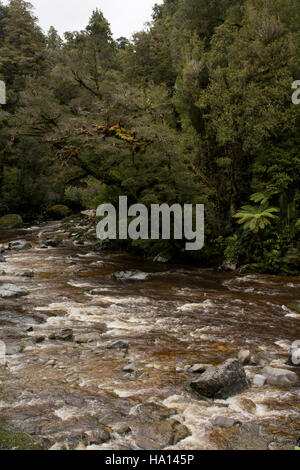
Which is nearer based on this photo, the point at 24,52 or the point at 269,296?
the point at 269,296

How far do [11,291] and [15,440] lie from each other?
671 centimetres

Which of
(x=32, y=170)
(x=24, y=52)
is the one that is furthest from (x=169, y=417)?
(x=24, y=52)

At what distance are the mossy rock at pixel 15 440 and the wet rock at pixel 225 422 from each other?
205cm

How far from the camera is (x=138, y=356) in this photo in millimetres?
6117

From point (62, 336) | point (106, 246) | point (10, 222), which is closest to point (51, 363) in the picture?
point (62, 336)

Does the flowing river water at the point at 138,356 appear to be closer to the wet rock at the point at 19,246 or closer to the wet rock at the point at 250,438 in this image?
the wet rock at the point at 250,438

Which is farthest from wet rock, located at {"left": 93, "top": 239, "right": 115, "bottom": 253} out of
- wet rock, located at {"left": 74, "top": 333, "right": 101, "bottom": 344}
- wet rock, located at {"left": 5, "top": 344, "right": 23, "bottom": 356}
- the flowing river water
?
wet rock, located at {"left": 5, "top": 344, "right": 23, "bottom": 356}

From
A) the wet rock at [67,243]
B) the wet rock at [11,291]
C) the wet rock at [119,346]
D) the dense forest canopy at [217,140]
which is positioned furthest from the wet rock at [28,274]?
the wet rock at [67,243]

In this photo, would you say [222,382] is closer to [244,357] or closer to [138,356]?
[244,357]

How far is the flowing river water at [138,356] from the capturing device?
4.10 metres

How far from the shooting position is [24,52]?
46594 mm

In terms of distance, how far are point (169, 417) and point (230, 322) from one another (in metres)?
4.05

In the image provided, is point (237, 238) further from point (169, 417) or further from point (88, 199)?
point (169, 417)
